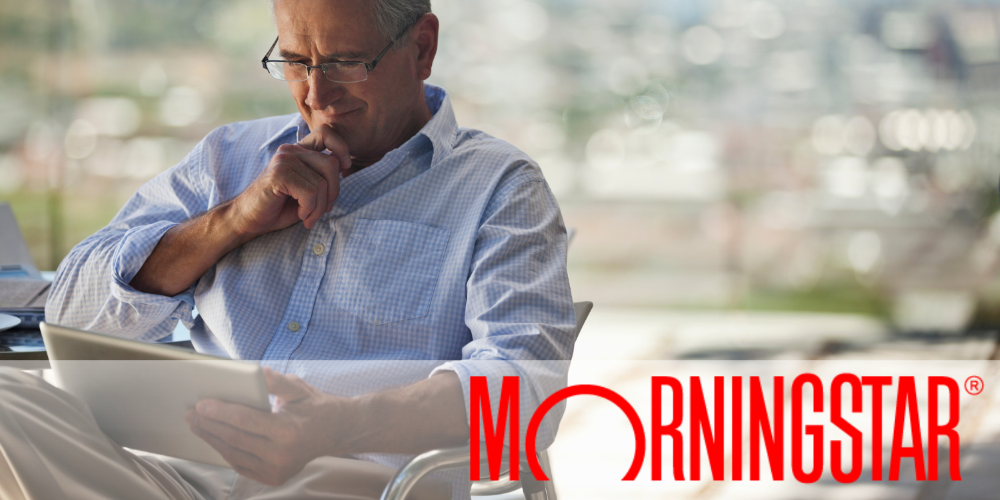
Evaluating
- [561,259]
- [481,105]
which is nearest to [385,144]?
[561,259]

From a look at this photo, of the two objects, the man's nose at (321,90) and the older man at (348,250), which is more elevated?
the man's nose at (321,90)

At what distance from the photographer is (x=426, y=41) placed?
143cm

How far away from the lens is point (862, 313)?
14.9 feet

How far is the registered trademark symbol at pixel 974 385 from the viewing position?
Result: 12.3ft

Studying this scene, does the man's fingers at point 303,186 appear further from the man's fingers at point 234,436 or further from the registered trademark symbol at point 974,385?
the registered trademark symbol at point 974,385

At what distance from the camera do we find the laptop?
A: 1.43 metres

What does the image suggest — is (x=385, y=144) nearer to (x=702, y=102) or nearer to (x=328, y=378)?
(x=328, y=378)

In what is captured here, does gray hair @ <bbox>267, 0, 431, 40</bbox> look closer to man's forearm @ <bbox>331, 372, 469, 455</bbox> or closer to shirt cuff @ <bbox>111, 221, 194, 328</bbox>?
shirt cuff @ <bbox>111, 221, 194, 328</bbox>

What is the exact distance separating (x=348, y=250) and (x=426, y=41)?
0.40 m

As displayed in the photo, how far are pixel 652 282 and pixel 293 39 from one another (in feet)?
11.5

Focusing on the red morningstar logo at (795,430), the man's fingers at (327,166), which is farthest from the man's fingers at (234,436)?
the red morningstar logo at (795,430)

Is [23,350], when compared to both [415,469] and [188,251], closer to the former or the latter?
[188,251]

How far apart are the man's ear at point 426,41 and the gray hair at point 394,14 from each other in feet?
0.06

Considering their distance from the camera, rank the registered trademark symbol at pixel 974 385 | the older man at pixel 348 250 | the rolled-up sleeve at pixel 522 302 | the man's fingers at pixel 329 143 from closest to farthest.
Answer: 1. the rolled-up sleeve at pixel 522 302
2. the older man at pixel 348 250
3. the man's fingers at pixel 329 143
4. the registered trademark symbol at pixel 974 385
